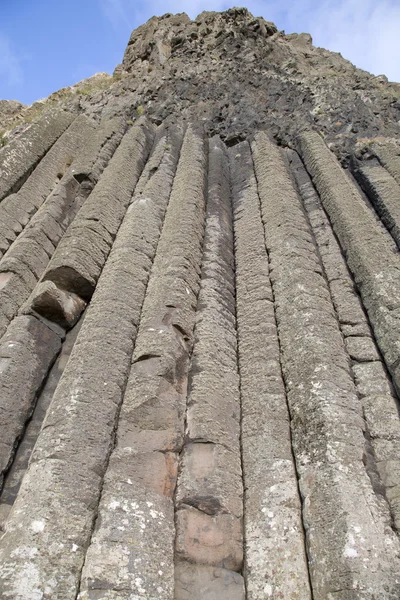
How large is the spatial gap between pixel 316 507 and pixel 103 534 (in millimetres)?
1649

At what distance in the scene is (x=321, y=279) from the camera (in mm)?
6156

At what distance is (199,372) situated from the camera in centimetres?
484

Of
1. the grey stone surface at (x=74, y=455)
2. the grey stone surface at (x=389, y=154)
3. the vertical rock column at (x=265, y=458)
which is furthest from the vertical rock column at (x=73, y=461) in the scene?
the grey stone surface at (x=389, y=154)

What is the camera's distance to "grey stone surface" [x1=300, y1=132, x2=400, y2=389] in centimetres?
512

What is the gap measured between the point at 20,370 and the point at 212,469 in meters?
2.14

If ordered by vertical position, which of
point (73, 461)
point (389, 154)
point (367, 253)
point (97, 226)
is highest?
point (389, 154)

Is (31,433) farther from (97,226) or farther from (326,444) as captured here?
(97,226)

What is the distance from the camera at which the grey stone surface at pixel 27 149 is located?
847cm

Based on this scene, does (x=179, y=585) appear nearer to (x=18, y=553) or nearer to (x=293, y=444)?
(x=18, y=553)

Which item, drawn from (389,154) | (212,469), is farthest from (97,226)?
(389,154)

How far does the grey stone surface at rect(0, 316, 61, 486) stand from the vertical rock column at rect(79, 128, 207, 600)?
975 mm

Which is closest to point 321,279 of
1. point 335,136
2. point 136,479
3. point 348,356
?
point 348,356

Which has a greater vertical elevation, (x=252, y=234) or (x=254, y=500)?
(x=252, y=234)

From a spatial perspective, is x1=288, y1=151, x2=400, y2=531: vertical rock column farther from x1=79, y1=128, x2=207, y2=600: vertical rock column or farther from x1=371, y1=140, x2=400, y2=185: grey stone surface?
A: x1=371, y1=140, x2=400, y2=185: grey stone surface
